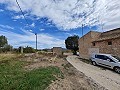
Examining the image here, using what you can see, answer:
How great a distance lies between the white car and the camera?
54.2 feet

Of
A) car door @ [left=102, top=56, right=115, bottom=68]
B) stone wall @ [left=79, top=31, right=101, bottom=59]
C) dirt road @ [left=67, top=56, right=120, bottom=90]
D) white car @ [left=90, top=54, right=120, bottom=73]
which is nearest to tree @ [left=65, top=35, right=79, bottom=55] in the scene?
stone wall @ [left=79, top=31, right=101, bottom=59]

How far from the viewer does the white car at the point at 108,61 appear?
651 inches

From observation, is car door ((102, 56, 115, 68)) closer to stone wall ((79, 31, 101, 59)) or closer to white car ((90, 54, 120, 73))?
white car ((90, 54, 120, 73))

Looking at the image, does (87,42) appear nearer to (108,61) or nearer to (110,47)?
(110,47)

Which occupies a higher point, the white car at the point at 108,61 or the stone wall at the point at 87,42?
the stone wall at the point at 87,42

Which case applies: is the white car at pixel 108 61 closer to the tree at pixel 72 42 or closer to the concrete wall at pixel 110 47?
the concrete wall at pixel 110 47

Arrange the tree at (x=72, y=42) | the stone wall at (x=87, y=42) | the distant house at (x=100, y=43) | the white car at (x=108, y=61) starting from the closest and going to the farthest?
the white car at (x=108, y=61)
the distant house at (x=100, y=43)
the stone wall at (x=87, y=42)
the tree at (x=72, y=42)

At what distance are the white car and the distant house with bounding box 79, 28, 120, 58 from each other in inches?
160

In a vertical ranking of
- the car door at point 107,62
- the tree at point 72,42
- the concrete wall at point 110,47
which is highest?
the tree at point 72,42

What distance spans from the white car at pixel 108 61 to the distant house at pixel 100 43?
160 inches

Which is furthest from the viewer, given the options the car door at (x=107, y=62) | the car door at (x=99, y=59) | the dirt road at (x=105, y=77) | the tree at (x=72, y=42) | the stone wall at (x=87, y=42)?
the tree at (x=72, y=42)

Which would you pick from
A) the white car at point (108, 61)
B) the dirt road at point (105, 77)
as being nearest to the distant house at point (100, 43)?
the white car at point (108, 61)

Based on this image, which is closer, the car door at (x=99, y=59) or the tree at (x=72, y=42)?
the car door at (x=99, y=59)

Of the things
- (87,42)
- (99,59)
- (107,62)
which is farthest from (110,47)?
(87,42)
